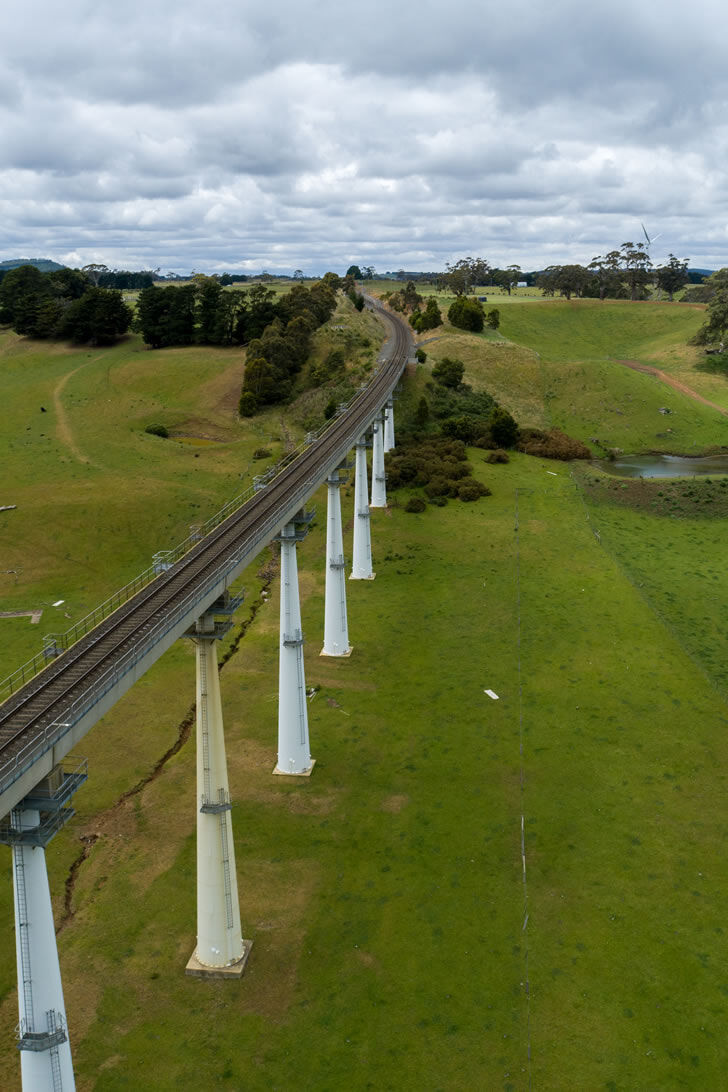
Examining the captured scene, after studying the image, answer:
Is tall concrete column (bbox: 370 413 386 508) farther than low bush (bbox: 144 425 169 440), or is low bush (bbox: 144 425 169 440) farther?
low bush (bbox: 144 425 169 440)

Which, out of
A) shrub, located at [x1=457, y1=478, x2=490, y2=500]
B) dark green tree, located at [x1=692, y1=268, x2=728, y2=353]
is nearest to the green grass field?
shrub, located at [x1=457, y1=478, x2=490, y2=500]

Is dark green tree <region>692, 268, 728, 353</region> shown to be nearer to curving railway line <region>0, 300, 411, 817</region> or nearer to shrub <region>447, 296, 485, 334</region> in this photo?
shrub <region>447, 296, 485, 334</region>

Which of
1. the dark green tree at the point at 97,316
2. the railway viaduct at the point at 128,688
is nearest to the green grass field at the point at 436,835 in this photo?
the railway viaduct at the point at 128,688

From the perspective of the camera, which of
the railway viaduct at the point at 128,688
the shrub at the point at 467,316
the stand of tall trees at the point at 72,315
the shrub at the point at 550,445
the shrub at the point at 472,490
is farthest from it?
the shrub at the point at 467,316

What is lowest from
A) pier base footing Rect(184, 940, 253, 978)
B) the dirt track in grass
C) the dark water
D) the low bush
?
pier base footing Rect(184, 940, 253, 978)

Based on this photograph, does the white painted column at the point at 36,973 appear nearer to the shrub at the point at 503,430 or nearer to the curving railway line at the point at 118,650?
the curving railway line at the point at 118,650

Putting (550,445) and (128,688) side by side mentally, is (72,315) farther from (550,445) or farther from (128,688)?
(128,688)

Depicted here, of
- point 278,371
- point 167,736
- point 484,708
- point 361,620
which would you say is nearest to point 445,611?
point 361,620

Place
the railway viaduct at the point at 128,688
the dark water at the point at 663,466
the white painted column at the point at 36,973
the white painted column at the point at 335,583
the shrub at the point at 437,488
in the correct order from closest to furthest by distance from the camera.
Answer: the white painted column at the point at 36,973 < the railway viaduct at the point at 128,688 < the white painted column at the point at 335,583 < the shrub at the point at 437,488 < the dark water at the point at 663,466
